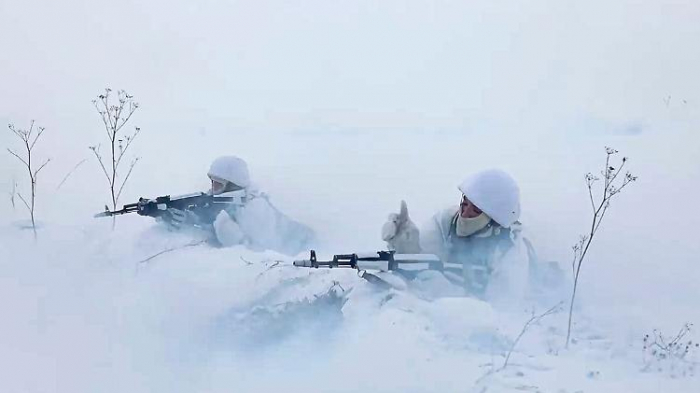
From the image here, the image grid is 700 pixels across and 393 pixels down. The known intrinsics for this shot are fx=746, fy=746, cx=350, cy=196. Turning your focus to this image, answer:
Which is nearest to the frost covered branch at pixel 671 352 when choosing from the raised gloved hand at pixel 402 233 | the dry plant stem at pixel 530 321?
the dry plant stem at pixel 530 321

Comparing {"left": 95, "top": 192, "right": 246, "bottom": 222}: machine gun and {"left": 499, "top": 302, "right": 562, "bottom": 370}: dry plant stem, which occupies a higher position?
{"left": 95, "top": 192, "right": 246, "bottom": 222}: machine gun

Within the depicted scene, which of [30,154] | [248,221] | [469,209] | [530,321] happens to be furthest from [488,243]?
[30,154]

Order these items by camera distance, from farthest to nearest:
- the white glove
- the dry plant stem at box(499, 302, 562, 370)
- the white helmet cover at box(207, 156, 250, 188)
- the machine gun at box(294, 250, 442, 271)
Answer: the white helmet cover at box(207, 156, 250, 188), the white glove, the machine gun at box(294, 250, 442, 271), the dry plant stem at box(499, 302, 562, 370)

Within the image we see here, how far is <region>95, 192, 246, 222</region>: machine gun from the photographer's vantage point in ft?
12.8

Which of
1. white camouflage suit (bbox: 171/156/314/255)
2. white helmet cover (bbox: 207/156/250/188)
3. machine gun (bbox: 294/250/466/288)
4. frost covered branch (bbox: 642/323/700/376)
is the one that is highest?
white helmet cover (bbox: 207/156/250/188)

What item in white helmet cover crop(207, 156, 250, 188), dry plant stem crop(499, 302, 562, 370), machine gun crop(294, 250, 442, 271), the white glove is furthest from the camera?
white helmet cover crop(207, 156, 250, 188)

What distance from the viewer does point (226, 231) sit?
12.6ft

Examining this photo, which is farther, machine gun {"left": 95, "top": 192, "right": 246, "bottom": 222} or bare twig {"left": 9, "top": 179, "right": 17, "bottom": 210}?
bare twig {"left": 9, "top": 179, "right": 17, "bottom": 210}

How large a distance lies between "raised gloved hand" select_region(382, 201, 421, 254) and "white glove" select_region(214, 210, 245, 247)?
1073 mm

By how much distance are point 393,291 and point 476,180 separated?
0.56 m

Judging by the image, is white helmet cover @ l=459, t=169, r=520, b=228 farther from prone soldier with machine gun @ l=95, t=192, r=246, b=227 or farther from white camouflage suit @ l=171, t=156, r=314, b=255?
prone soldier with machine gun @ l=95, t=192, r=246, b=227

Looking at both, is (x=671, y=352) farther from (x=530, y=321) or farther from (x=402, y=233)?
(x=402, y=233)

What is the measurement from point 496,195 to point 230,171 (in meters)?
1.59

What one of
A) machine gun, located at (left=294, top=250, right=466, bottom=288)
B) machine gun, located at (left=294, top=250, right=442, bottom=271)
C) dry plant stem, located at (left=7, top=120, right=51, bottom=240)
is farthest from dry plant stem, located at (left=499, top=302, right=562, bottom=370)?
dry plant stem, located at (left=7, top=120, right=51, bottom=240)
